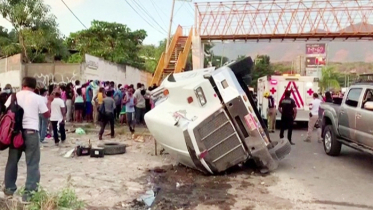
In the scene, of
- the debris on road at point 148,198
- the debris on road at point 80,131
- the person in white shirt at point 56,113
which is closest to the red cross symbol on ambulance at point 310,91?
the debris on road at point 80,131

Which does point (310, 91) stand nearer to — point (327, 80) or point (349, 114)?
point (349, 114)

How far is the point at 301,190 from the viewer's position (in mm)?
7477

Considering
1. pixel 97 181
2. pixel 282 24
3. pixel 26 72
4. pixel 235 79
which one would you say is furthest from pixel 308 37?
pixel 97 181

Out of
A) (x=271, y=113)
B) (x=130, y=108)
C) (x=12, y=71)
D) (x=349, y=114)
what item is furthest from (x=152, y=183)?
(x=12, y=71)

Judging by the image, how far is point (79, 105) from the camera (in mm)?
16656

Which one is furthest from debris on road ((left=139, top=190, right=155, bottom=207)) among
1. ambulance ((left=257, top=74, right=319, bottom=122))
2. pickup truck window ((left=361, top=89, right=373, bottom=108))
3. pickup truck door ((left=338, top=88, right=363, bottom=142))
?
ambulance ((left=257, top=74, right=319, bottom=122))

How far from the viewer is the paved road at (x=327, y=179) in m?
6.94

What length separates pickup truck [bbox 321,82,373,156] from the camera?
893cm

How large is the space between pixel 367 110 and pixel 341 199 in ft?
8.97

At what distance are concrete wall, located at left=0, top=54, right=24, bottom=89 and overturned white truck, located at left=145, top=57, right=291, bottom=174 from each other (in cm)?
1321

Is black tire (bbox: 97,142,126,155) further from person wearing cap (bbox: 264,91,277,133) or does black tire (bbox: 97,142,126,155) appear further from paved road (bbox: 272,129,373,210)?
person wearing cap (bbox: 264,91,277,133)

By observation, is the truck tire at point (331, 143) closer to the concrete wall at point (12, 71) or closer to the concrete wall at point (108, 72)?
the concrete wall at point (108, 72)

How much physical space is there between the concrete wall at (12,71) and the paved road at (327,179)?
1319cm

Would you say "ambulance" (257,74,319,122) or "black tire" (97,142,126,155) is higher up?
"ambulance" (257,74,319,122)
